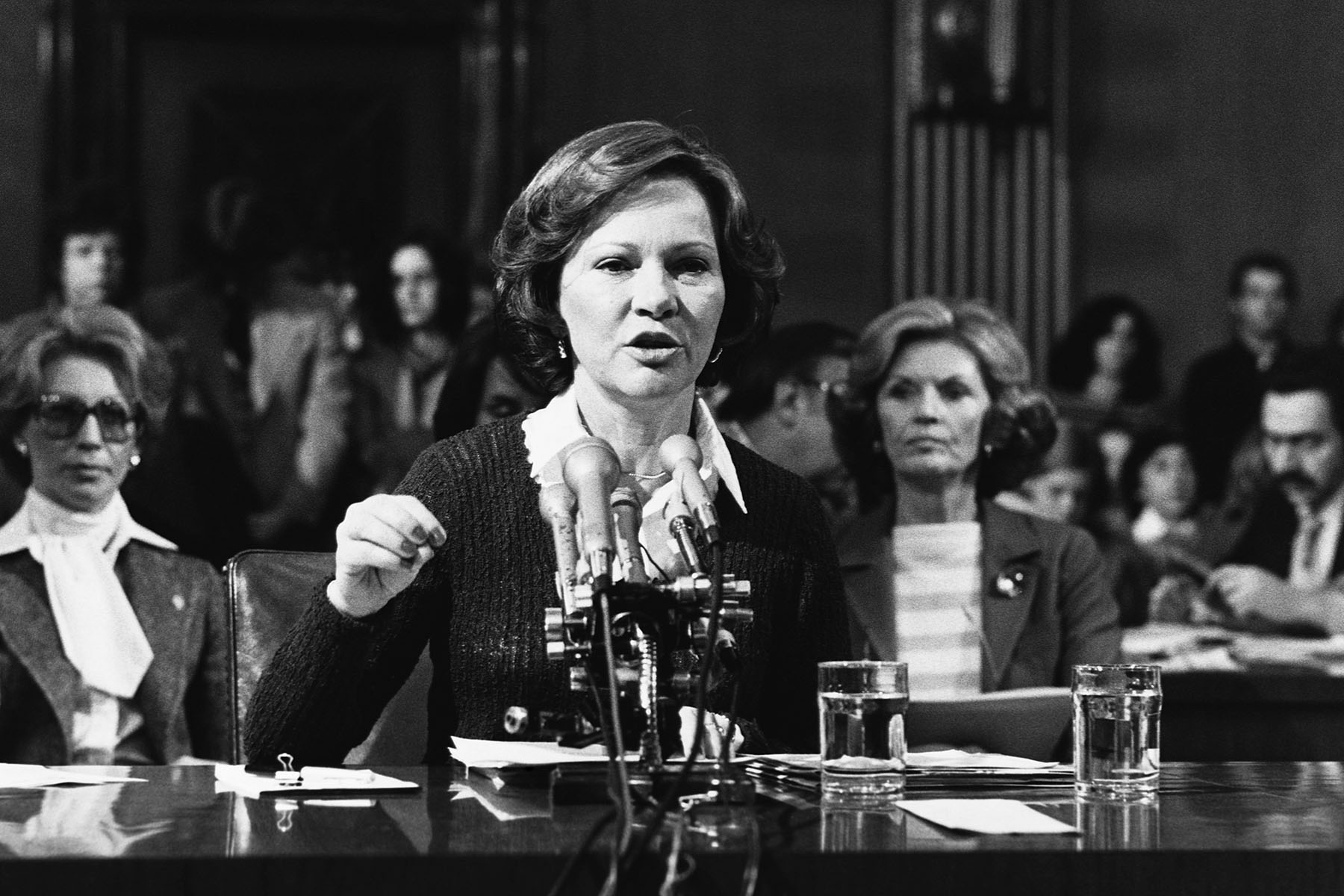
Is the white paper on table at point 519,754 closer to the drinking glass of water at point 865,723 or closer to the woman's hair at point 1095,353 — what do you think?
the drinking glass of water at point 865,723

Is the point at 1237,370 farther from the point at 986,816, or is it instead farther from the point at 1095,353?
the point at 986,816

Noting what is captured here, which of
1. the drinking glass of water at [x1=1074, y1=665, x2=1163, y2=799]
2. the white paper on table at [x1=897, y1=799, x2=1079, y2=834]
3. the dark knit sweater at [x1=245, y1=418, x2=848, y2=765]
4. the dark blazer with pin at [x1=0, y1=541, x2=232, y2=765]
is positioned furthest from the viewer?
the dark blazer with pin at [x1=0, y1=541, x2=232, y2=765]

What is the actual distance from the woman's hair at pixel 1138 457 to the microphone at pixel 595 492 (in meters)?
4.37

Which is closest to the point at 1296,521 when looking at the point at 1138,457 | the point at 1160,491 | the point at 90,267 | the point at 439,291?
the point at 1160,491

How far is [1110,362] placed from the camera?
6395 millimetres

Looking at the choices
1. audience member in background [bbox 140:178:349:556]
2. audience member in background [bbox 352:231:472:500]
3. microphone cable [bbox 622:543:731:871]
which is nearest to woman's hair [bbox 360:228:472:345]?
audience member in background [bbox 352:231:472:500]

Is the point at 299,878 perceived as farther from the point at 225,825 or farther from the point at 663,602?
the point at 663,602

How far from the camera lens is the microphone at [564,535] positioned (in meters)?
1.40

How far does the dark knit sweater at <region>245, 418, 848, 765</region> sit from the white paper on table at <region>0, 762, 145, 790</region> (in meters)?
0.22

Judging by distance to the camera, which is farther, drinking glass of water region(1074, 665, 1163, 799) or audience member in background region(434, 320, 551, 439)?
audience member in background region(434, 320, 551, 439)

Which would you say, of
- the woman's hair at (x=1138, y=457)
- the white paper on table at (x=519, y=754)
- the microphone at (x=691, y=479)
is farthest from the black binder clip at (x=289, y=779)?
the woman's hair at (x=1138, y=457)

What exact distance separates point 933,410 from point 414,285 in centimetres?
213

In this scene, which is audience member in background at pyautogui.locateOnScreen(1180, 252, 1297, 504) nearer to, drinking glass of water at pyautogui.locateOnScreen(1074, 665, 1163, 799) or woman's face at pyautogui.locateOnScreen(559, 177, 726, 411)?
woman's face at pyautogui.locateOnScreen(559, 177, 726, 411)

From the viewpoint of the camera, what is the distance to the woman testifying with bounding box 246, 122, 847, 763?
75.1 inches
